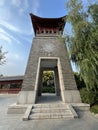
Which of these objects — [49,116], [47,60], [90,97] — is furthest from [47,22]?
[49,116]

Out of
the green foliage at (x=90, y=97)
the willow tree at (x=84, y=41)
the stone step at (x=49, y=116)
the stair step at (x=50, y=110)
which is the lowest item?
the stone step at (x=49, y=116)

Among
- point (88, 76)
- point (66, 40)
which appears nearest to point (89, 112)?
point (88, 76)

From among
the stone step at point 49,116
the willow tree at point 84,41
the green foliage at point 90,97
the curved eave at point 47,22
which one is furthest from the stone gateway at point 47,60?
the stone step at point 49,116

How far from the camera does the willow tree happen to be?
759 centimetres

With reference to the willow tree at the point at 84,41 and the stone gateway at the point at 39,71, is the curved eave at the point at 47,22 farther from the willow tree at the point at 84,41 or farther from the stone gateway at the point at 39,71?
the willow tree at the point at 84,41

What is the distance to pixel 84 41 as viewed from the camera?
7.96 meters

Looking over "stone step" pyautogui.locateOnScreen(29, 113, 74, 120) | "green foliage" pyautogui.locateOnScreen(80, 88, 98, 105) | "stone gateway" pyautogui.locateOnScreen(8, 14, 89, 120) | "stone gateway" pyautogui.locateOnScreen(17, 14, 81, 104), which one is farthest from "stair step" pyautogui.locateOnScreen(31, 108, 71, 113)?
"green foliage" pyautogui.locateOnScreen(80, 88, 98, 105)

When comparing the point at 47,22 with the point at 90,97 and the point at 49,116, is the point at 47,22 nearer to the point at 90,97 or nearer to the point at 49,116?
the point at 90,97

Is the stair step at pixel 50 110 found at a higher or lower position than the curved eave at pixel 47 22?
lower

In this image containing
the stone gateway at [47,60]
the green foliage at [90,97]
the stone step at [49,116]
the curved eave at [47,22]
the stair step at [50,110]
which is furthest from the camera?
the curved eave at [47,22]

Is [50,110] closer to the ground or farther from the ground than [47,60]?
closer to the ground

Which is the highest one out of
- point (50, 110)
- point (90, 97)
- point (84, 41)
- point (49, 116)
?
point (84, 41)

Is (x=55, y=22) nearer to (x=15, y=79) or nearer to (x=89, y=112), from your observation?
(x=89, y=112)

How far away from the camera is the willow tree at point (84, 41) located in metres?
7.59
